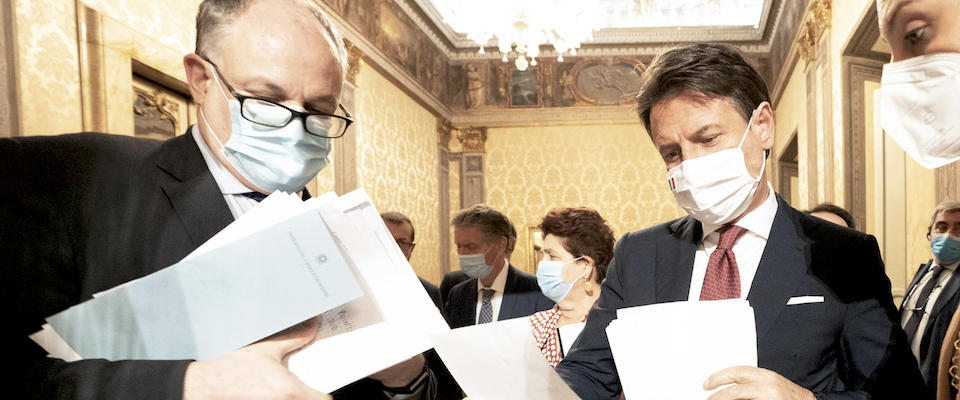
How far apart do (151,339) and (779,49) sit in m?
12.3

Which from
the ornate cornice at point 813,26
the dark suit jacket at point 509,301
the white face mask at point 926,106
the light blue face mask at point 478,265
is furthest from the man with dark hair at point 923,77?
the ornate cornice at point 813,26

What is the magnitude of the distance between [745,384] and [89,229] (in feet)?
4.56

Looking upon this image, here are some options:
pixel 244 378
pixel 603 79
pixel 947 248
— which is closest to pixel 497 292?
pixel 947 248

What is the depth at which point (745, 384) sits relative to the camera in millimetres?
1327

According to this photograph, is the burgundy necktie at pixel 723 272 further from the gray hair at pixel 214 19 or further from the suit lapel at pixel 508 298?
the suit lapel at pixel 508 298

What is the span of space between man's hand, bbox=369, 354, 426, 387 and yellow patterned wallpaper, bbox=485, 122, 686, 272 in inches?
490

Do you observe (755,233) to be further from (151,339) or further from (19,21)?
(19,21)

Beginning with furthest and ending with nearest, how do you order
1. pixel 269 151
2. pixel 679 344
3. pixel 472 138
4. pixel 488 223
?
pixel 472 138
pixel 488 223
pixel 269 151
pixel 679 344

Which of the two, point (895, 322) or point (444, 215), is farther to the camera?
point (444, 215)

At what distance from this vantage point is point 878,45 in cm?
586

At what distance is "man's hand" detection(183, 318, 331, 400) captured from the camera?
96 cm

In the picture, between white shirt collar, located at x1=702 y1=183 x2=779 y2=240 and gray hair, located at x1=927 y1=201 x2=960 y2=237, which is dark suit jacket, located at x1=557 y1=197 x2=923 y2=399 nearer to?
white shirt collar, located at x1=702 y1=183 x2=779 y2=240

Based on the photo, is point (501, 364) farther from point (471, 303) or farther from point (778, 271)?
point (471, 303)

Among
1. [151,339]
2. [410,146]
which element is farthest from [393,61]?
[151,339]
